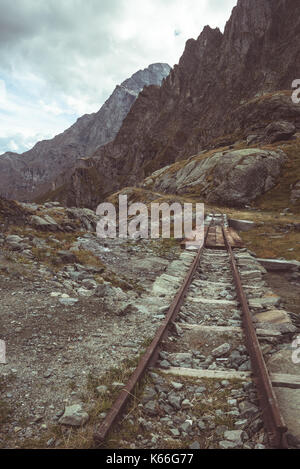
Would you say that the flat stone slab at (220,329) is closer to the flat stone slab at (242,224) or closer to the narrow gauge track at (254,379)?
the narrow gauge track at (254,379)

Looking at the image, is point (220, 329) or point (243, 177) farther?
point (243, 177)

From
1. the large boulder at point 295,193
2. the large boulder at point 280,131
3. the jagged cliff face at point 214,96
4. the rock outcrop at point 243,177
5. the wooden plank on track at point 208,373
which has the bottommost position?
the wooden plank on track at point 208,373

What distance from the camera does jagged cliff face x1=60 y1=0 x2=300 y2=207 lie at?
354 feet

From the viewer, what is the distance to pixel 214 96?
5413 inches

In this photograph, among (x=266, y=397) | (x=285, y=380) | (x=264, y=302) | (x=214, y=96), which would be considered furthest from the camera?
(x=214, y=96)

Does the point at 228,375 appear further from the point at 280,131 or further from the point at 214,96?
the point at 214,96

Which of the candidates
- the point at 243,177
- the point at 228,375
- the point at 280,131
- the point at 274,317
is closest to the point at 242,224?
the point at 274,317

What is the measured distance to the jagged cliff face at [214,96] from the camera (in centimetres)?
10788

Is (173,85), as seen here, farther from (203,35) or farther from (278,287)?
(278,287)

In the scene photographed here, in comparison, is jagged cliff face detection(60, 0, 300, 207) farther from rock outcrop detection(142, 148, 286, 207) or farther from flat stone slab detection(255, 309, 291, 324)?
flat stone slab detection(255, 309, 291, 324)

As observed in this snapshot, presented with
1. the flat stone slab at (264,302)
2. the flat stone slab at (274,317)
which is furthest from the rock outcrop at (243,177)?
the flat stone slab at (274,317)

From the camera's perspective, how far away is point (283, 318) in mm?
6199

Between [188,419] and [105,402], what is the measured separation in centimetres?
111

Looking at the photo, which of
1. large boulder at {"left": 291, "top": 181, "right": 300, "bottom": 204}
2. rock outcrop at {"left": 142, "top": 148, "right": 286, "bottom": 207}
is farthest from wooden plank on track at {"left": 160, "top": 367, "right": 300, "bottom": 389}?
rock outcrop at {"left": 142, "top": 148, "right": 286, "bottom": 207}
